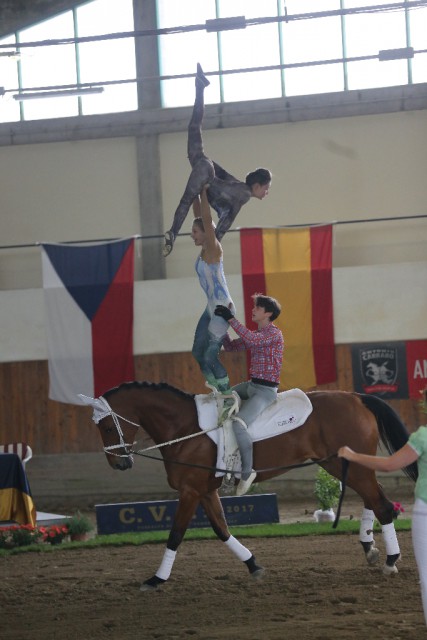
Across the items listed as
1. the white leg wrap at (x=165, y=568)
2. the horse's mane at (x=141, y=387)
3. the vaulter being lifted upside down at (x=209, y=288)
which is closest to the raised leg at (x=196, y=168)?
the vaulter being lifted upside down at (x=209, y=288)

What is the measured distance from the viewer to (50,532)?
1094 centimetres

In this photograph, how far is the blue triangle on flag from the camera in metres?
14.7

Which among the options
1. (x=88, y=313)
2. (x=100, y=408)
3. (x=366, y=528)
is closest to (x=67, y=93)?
(x=88, y=313)

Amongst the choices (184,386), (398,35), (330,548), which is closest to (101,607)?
(330,548)

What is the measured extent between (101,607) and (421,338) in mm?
8751

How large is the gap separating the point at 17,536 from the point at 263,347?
4539mm

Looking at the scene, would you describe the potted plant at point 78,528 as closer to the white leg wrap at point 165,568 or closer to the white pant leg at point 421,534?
the white leg wrap at point 165,568

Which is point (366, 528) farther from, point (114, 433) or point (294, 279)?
point (294, 279)

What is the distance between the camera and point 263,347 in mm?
7629

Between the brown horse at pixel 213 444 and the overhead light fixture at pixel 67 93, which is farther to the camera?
the overhead light fixture at pixel 67 93

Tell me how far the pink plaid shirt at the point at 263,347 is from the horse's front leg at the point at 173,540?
42.0 inches

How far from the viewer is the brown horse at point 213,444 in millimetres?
7781

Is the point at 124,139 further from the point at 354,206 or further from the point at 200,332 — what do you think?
the point at 200,332

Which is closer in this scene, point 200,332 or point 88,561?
point 200,332
